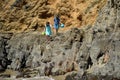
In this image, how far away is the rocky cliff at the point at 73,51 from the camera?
1675cm

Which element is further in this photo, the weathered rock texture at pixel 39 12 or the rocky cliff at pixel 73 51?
the weathered rock texture at pixel 39 12

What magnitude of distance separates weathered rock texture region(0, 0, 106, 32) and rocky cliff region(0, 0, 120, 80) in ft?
8.67

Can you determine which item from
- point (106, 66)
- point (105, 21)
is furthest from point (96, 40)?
point (106, 66)

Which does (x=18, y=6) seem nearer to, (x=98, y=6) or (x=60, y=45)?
(x=98, y=6)

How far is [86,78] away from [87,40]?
478cm

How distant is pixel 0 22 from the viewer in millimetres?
34312

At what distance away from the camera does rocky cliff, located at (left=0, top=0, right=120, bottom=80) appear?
16.8 metres

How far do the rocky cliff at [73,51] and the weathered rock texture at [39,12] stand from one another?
2641 millimetres

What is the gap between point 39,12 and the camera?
1325 inches

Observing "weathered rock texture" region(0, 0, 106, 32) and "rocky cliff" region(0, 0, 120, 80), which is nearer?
"rocky cliff" region(0, 0, 120, 80)

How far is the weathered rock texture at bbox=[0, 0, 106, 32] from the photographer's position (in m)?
30.5

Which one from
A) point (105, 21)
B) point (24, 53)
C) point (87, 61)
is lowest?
point (24, 53)

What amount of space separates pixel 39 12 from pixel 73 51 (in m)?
12.4

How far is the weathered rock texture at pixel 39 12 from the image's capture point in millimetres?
30531
